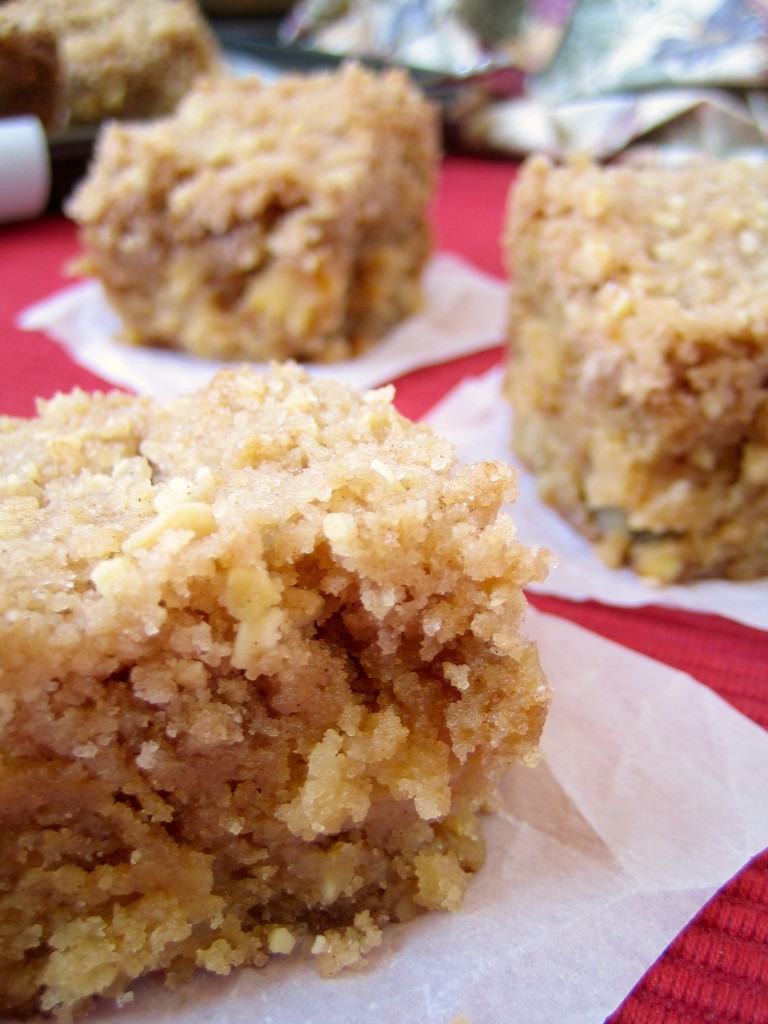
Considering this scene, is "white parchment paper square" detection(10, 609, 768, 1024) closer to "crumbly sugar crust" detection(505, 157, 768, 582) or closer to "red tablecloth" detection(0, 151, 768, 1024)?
"red tablecloth" detection(0, 151, 768, 1024)

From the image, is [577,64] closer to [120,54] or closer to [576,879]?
[120,54]

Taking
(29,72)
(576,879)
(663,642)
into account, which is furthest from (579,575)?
(29,72)

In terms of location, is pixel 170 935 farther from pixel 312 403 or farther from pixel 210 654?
pixel 312 403

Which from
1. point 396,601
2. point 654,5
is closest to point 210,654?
point 396,601

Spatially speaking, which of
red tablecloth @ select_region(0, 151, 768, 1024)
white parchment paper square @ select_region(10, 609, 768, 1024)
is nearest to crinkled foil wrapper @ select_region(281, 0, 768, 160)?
red tablecloth @ select_region(0, 151, 768, 1024)

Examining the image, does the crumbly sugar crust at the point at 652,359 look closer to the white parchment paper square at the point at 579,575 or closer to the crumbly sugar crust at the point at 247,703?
the white parchment paper square at the point at 579,575
